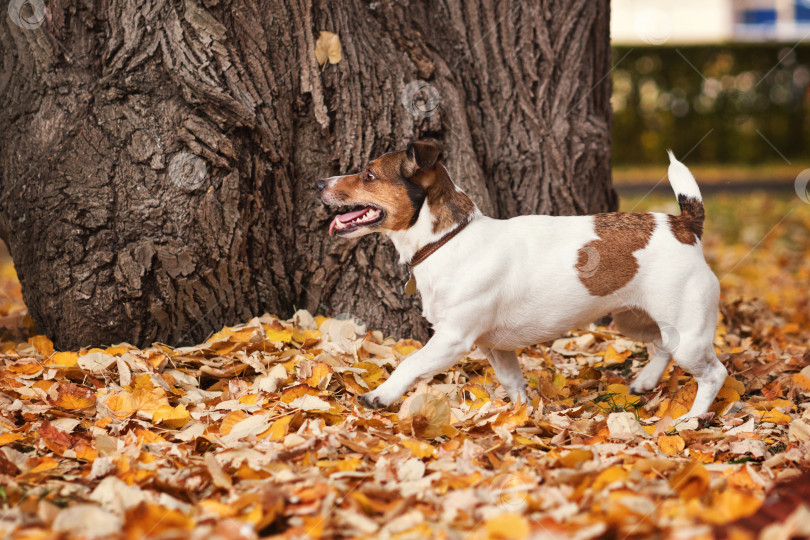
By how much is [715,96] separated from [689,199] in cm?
1396

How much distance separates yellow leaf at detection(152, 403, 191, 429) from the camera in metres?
3.75

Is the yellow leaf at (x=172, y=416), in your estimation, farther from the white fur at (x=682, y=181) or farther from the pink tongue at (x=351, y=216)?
the white fur at (x=682, y=181)

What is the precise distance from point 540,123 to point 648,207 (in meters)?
7.01

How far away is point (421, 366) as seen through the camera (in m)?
3.93

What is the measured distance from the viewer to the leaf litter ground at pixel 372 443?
2619 millimetres

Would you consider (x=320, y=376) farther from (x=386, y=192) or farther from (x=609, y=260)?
→ (x=609, y=260)

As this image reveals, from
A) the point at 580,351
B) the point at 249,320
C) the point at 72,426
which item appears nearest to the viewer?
the point at 72,426

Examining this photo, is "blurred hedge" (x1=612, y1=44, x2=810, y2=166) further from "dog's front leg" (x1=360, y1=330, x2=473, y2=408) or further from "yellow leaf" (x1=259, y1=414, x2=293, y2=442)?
"yellow leaf" (x1=259, y1=414, x2=293, y2=442)

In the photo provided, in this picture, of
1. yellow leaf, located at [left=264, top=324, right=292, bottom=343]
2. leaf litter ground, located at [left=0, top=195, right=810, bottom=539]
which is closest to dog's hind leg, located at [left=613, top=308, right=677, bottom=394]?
leaf litter ground, located at [left=0, top=195, right=810, bottom=539]

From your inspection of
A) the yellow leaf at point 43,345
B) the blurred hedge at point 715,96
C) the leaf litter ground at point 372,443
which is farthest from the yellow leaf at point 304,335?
the blurred hedge at point 715,96

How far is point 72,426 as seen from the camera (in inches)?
145

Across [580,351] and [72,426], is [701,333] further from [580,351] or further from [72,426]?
[72,426]

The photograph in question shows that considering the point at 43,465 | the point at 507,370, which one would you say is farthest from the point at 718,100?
the point at 43,465

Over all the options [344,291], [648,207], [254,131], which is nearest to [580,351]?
[344,291]
